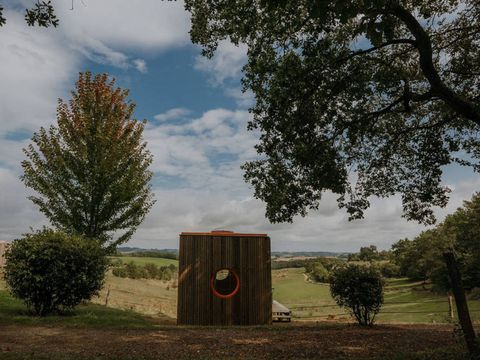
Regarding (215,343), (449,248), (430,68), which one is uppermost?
(430,68)

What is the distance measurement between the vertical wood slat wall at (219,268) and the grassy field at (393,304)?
7.16 m

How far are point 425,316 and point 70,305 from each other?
2131 cm

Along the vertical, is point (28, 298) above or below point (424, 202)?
below

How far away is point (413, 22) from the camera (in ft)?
33.7

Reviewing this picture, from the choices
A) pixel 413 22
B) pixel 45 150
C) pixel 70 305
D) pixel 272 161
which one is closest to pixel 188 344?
pixel 272 161

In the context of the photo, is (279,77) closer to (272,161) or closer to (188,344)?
(272,161)

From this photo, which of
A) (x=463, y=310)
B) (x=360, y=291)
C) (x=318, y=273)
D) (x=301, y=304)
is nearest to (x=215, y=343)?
(x=463, y=310)

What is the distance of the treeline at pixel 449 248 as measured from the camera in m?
32.3

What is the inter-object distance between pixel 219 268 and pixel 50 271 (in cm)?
656

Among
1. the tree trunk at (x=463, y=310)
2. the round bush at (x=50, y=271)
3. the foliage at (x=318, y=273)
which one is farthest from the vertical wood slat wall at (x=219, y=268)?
the foliage at (x=318, y=273)

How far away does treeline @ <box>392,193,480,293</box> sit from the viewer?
3228 centimetres

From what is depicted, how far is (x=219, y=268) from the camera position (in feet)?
52.6

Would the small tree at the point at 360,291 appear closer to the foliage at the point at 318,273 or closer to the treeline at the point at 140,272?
the treeline at the point at 140,272

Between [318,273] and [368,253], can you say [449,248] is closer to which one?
[318,273]
